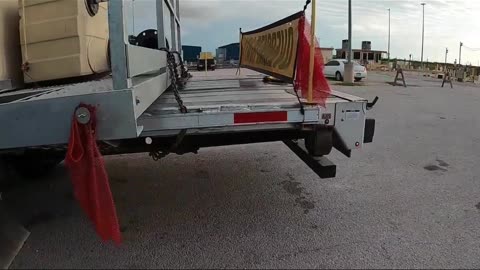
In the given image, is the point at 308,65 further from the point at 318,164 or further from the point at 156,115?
the point at 156,115

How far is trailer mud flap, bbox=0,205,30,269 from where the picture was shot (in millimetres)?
3057

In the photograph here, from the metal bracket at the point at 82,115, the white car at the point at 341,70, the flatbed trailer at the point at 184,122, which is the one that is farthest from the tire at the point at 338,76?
the metal bracket at the point at 82,115

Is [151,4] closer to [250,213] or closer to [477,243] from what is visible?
[250,213]

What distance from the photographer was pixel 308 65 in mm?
3404

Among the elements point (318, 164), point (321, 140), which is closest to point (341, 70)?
point (318, 164)

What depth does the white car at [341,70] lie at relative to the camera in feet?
97.4

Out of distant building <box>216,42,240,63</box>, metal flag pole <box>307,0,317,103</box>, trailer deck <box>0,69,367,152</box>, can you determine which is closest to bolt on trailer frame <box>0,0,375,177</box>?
trailer deck <box>0,69,367,152</box>

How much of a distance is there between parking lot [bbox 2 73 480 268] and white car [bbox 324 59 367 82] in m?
24.2

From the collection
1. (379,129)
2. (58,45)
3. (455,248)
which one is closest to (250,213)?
(455,248)

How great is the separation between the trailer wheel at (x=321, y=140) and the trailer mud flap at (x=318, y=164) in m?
0.11

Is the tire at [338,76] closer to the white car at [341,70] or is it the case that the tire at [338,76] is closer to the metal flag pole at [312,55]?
the white car at [341,70]

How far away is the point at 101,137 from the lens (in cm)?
244

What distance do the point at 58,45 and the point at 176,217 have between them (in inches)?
69.5

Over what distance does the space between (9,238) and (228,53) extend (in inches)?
403
